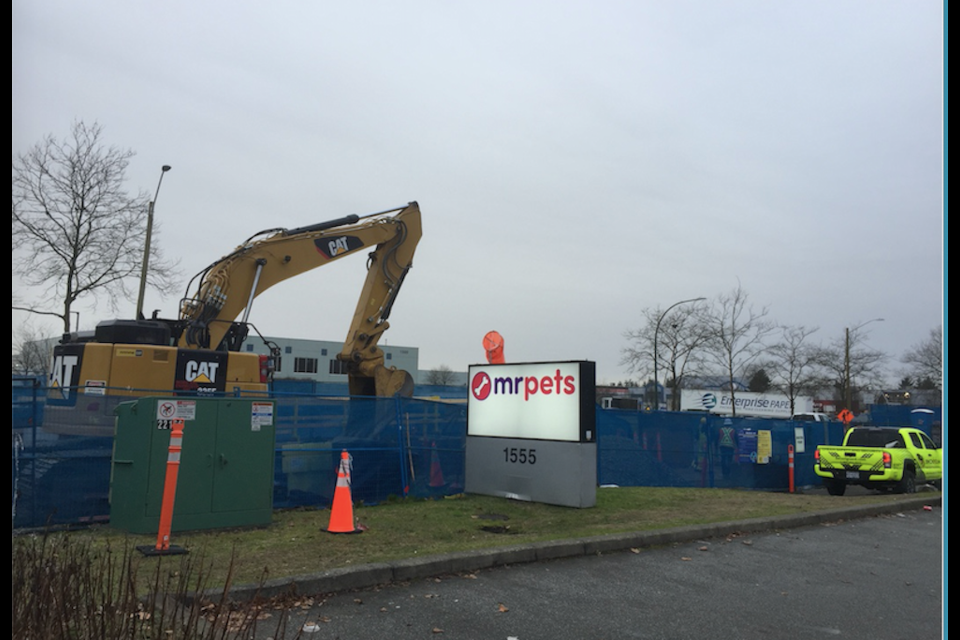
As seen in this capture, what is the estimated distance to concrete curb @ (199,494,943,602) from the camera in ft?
22.1

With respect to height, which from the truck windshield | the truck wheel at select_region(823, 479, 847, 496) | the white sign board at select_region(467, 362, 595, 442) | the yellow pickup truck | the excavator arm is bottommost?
the truck wheel at select_region(823, 479, 847, 496)

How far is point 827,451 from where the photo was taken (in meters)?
19.0

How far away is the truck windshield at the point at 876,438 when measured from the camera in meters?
19.0

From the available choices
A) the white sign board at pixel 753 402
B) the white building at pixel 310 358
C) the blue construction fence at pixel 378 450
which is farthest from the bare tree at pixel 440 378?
the blue construction fence at pixel 378 450

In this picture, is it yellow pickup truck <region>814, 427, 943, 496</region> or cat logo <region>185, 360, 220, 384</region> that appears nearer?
cat logo <region>185, 360, 220, 384</region>

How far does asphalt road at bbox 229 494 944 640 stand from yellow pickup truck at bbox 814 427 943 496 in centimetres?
884

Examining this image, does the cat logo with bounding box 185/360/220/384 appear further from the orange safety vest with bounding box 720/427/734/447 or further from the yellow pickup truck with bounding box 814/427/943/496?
the yellow pickup truck with bounding box 814/427/943/496

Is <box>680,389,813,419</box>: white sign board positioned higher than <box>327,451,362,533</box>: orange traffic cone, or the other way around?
<box>327,451,362,533</box>: orange traffic cone

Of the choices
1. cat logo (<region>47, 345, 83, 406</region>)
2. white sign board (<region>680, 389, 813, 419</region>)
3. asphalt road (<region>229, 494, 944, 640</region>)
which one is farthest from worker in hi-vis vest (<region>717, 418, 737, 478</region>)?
white sign board (<region>680, 389, 813, 419</region>)

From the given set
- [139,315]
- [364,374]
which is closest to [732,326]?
[364,374]

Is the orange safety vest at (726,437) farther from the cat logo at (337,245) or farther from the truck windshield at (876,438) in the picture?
the cat logo at (337,245)

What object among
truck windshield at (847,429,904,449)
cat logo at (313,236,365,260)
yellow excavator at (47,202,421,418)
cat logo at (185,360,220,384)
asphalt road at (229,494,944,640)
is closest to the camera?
asphalt road at (229,494,944,640)

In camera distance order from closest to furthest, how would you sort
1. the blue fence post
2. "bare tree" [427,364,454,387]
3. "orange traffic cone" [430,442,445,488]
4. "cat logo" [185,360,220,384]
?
"cat logo" [185,360,220,384]
the blue fence post
"orange traffic cone" [430,442,445,488]
"bare tree" [427,364,454,387]
